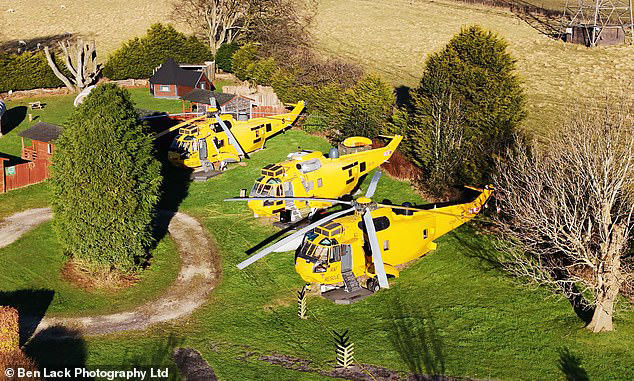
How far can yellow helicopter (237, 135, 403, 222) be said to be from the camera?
3784cm

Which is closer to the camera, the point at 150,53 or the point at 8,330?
the point at 8,330

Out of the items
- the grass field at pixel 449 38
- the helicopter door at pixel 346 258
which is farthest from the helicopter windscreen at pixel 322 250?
the grass field at pixel 449 38

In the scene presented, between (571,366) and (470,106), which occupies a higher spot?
(470,106)

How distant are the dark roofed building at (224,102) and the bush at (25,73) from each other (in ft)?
61.1

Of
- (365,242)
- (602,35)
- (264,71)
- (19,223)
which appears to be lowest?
(19,223)

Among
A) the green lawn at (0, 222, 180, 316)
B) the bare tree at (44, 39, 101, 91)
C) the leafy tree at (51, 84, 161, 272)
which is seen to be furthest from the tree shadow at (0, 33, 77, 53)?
the leafy tree at (51, 84, 161, 272)

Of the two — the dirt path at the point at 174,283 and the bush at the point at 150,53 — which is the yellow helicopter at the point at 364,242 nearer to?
the dirt path at the point at 174,283

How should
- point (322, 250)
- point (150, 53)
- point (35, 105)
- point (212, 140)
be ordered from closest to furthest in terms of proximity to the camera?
point (322, 250)
point (212, 140)
point (35, 105)
point (150, 53)

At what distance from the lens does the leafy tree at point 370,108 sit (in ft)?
169

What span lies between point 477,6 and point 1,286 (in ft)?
274

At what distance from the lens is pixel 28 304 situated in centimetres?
3106

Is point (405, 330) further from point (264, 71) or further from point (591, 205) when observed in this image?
point (264, 71)

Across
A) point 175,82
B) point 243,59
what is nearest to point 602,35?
point 243,59

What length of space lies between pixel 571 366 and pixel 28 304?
2439 cm
